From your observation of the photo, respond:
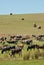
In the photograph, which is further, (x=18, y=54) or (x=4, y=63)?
(x=18, y=54)

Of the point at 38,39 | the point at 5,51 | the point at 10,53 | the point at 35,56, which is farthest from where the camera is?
the point at 38,39

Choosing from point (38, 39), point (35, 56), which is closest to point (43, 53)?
point (35, 56)

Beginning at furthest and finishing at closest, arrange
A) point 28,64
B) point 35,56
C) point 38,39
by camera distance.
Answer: point 38,39 < point 35,56 < point 28,64

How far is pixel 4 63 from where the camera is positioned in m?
20.2

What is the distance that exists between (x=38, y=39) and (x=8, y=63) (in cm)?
1779

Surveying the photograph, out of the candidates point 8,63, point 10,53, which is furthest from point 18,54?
point 8,63

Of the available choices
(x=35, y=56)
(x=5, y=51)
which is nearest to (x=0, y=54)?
(x=5, y=51)

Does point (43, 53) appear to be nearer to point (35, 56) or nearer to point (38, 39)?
point (35, 56)

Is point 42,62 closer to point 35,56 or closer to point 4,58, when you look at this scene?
point 35,56

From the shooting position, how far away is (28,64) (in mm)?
19484

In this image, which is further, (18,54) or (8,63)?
(18,54)

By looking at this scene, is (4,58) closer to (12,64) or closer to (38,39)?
(12,64)

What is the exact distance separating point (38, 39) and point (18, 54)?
43.8ft

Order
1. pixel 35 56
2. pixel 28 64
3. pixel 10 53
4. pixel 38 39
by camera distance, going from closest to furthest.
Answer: pixel 28 64 → pixel 35 56 → pixel 10 53 → pixel 38 39
